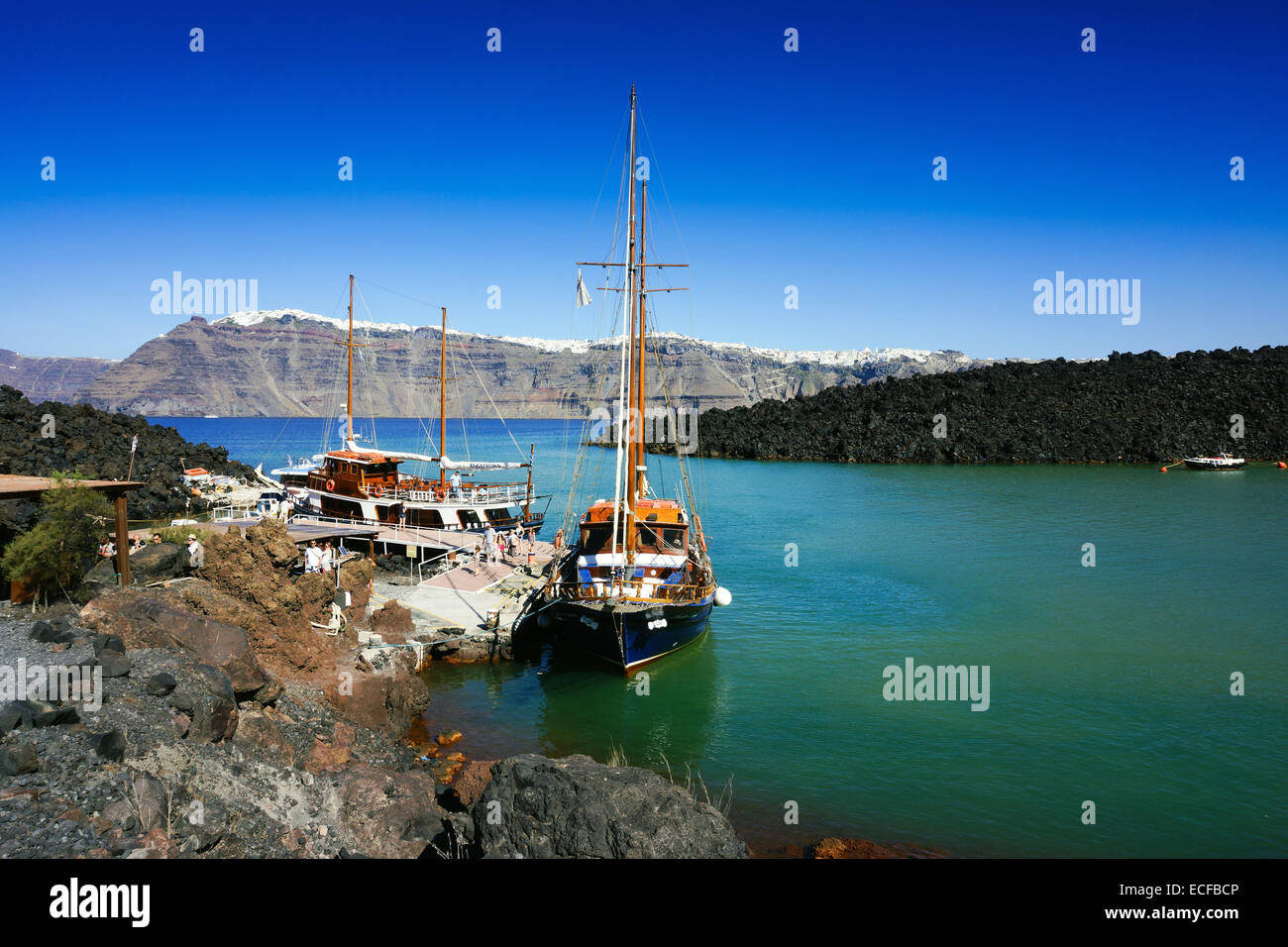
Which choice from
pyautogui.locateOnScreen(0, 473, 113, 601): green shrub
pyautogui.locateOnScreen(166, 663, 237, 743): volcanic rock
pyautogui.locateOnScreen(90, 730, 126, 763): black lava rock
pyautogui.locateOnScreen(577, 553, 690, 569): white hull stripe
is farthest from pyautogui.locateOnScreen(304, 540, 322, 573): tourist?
pyautogui.locateOnScreen(90, 730, 126, 763): black lava rock

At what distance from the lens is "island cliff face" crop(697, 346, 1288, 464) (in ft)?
307

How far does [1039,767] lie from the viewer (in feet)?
54.3

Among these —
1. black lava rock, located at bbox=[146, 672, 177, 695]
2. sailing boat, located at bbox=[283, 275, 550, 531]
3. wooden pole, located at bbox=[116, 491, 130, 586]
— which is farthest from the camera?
sailing boat, located at bbox=[283, 275, 550, 531]

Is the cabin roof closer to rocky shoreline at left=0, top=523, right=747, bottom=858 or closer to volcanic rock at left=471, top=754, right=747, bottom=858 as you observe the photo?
rocky shoreline at left=0, top=523, right=747, bottom=858

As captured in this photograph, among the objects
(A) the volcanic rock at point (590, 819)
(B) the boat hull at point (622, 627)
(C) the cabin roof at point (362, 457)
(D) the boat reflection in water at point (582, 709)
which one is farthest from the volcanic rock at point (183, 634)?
(C) the cabin roof at point (362, 457)

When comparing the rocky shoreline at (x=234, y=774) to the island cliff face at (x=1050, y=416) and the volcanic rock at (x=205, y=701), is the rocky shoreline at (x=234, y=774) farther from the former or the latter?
the island cliff face at (x=1050, y=416)

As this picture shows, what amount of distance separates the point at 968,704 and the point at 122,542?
2212cm

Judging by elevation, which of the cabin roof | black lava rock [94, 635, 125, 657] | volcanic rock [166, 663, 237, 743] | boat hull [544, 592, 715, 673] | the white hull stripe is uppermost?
the cabin roof

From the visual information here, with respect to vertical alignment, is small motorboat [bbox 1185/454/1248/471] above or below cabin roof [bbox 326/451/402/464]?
below

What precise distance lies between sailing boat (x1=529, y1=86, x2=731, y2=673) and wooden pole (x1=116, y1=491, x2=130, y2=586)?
10.6 metres

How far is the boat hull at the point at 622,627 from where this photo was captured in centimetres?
2072

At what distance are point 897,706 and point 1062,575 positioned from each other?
1915 cm
